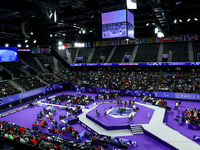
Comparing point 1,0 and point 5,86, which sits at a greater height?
point 1,0

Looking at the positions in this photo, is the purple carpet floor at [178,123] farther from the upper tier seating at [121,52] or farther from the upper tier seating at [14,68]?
the upper tier seating at [14,68]

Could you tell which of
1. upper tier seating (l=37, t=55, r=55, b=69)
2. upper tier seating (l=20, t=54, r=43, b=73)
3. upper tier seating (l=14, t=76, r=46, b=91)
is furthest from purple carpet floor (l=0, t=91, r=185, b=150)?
upper tier seating (l=37, t=55, r=55, b=69)

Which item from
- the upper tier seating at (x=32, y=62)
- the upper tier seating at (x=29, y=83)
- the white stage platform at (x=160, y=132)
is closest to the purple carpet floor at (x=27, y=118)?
the white stage platform at (x=160, y=132)

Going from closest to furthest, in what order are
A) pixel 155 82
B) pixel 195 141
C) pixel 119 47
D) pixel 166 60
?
pixel 195 141 < pixel 155 82 < pixel 166 60 < pixel 119 47

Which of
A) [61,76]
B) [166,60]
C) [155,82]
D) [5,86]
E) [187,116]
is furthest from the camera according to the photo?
[61,76]

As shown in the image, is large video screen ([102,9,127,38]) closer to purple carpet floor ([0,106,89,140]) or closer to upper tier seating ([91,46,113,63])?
purple carpet floor ([0,106,89,140])

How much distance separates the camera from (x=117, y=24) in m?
14.2

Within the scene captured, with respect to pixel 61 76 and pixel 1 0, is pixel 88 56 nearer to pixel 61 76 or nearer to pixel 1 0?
pixel 61 76

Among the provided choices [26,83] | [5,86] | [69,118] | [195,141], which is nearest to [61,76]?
[26,83]

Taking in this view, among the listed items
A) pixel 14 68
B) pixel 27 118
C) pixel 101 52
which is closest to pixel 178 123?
pixel 27 118

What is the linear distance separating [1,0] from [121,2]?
1385cm

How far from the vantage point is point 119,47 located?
46.8 metres

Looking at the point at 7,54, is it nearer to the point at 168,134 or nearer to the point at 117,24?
the point at 117,24

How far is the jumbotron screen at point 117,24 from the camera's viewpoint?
13747 mm
